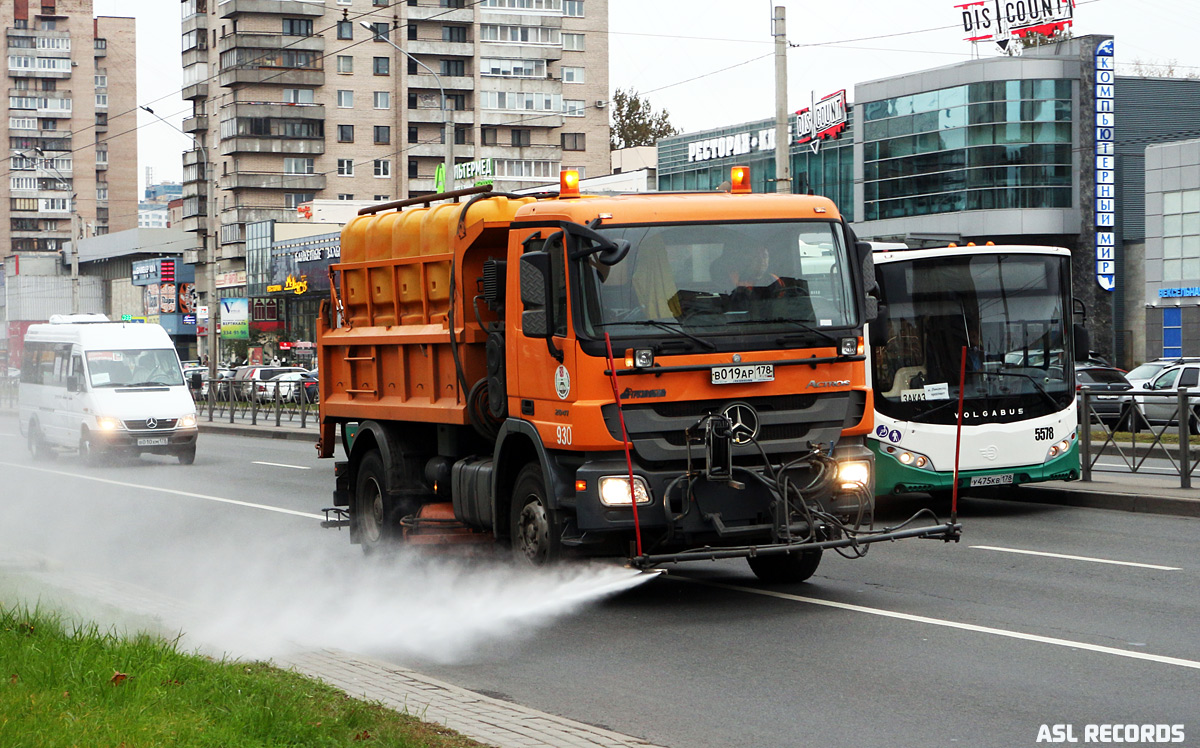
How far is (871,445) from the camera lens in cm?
1453

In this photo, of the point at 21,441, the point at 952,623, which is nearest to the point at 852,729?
the point at 952,623

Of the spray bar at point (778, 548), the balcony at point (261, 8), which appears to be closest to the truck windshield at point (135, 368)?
the spray bar at point (778, 548)

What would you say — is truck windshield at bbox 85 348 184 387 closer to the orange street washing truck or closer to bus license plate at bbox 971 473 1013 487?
bus license plate at bbox 971 473 1013 487

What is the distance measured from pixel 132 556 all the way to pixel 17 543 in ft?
5.42

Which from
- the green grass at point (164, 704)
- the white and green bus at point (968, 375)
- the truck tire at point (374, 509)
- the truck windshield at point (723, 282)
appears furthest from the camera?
the white and green bus at point (968, 375)

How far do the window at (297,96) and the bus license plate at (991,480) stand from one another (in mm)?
92938

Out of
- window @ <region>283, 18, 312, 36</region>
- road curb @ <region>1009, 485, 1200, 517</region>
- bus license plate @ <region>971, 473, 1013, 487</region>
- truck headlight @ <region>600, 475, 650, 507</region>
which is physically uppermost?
window @ <region>283, 18, 312, 36</region>

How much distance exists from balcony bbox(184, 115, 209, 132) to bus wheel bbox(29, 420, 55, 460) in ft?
276

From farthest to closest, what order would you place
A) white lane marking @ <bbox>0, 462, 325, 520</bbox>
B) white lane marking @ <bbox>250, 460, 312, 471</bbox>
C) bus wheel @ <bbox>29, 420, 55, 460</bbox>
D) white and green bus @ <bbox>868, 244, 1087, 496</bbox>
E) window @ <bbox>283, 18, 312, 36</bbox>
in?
window @ <bbox>283, 18, 312, 36</bbox> → bus wheel @ <bbox>29, 420, 55, 460</bbox> → white lane marking @ <bbox>250, 460, 312, 471</bbox> → white lane marking @ <bbox>0, 462, 325, 520</bbox> → white and green bus @ <bbox>868, 244, 1087, 496</bbox>

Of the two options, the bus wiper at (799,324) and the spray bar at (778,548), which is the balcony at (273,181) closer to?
the bus wiper at (799,324)

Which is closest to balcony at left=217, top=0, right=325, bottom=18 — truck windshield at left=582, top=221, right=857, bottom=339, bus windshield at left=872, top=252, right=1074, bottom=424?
bus windshield at left=872, top=252, right=1074, bottom=424

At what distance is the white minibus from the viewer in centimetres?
2469

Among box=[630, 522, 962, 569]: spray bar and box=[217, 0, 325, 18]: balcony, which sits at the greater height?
box=[217, 0, 325, 18]: balcony

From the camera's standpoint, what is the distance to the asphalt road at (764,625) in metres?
6.63
